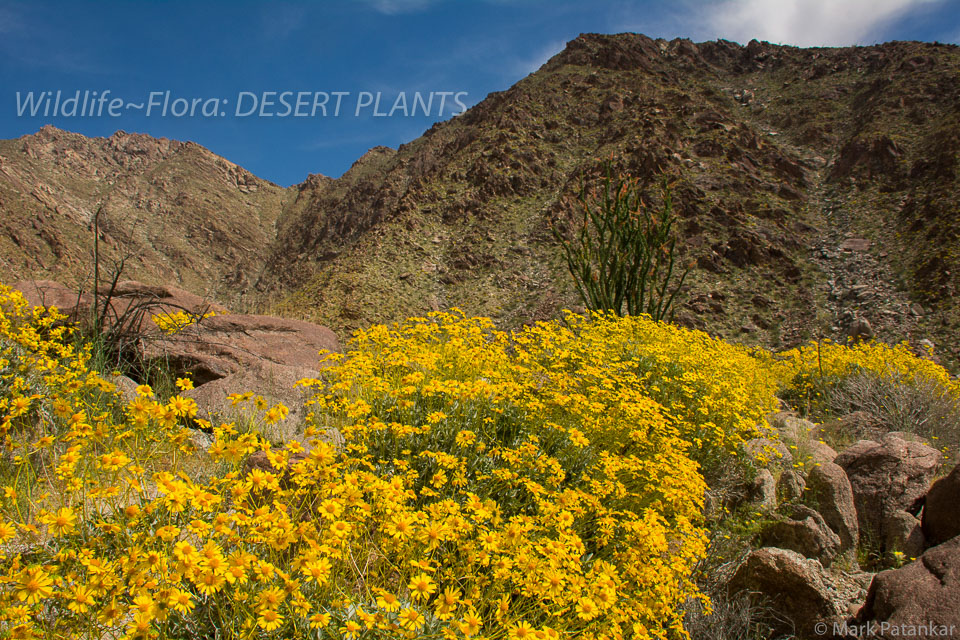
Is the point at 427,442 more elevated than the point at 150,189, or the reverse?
the point at 150,189

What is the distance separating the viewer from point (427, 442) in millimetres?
3445

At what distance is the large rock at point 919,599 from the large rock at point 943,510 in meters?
1.07

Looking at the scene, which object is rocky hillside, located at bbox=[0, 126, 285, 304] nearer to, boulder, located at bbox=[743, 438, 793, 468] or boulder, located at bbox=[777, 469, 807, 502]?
boulder, located at bbox=[743, 438, 793, 468]

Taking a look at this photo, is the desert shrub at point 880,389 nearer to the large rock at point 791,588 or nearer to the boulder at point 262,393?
the large rock at point 791,588

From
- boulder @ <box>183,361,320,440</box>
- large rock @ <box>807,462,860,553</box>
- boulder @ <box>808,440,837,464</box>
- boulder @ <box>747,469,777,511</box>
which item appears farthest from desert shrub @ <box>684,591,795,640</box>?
boulder @ <box>183,361,320,440</box>

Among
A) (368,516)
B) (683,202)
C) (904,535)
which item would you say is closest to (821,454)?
(904,535)

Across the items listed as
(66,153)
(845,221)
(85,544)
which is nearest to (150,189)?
(66,153)

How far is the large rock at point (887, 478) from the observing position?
162 inches

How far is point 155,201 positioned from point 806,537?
2701 inches

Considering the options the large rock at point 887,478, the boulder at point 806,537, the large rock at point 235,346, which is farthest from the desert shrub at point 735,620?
the large rock at point 235,346

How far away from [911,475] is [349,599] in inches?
183

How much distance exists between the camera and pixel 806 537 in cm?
362

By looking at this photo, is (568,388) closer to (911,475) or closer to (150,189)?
(911,475)

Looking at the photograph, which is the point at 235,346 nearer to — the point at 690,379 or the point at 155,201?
the point at 690,379
